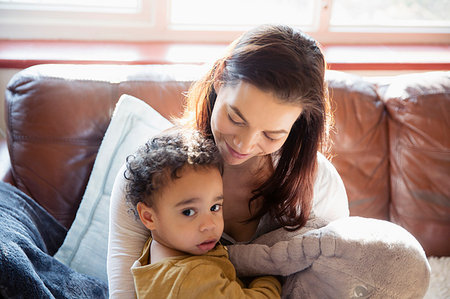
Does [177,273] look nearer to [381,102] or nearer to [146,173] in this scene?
[146,173]

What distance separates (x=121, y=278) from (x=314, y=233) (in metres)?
0.52

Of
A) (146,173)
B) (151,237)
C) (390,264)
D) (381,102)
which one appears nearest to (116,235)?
(151,237)

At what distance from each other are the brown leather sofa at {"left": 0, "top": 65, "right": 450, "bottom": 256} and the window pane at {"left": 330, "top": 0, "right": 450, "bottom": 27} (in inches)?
34.5

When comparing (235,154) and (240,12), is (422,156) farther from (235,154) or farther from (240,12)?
(240,12)

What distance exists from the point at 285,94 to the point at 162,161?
1.12 ft

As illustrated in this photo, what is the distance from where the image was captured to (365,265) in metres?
1.19

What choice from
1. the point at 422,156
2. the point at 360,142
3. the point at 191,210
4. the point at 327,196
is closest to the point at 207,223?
the point at 191,210

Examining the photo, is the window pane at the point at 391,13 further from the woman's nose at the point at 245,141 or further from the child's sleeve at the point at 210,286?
the child's sleeve at the point at 210,286

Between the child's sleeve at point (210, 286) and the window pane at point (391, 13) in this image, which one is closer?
the child's sleeve at point (210, 286)

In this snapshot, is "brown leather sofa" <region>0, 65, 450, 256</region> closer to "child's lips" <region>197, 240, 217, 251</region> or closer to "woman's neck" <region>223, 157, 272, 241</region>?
"woman's neck" <region>223, 157, 272, 241</region>

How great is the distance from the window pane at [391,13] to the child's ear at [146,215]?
193 cm

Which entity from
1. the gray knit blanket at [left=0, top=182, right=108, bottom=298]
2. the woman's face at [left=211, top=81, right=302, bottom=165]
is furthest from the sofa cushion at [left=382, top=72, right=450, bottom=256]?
the gray knit blanket at [left=0, top=182, right=108, bottom=298]

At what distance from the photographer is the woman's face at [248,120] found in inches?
47.2

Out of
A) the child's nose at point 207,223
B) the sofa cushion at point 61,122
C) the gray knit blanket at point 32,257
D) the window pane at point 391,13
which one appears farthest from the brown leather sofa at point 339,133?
the window pane at point 391,13
